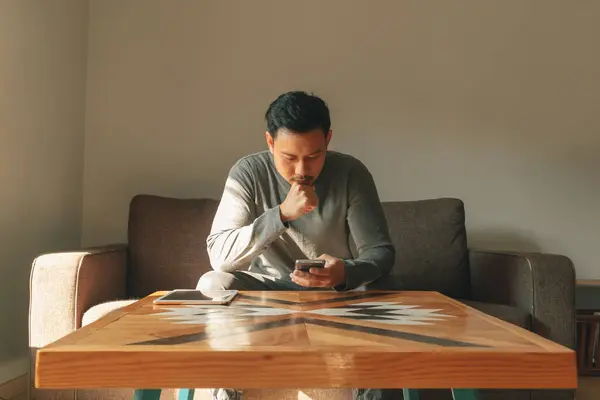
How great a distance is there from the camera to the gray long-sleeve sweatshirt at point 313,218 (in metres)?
1.66

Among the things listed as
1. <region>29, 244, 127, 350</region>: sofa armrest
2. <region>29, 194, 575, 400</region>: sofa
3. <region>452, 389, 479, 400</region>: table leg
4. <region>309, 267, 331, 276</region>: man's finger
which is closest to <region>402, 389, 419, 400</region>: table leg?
<region>29, 194, 575, 400</region>: sofa

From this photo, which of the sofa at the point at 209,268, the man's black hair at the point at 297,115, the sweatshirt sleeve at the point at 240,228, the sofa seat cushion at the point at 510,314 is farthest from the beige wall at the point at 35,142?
the sofa seat cushion at the point at 510,314

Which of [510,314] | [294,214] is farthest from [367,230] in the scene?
[510,314]

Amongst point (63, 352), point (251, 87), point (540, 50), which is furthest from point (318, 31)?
point (63, 352)

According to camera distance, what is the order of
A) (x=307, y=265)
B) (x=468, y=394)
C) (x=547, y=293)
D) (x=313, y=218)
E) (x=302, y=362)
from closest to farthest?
(x=302, y=362) < (x=468, y=394) < (x=307, y=265) < (x=313, y=218) < (x=547, y=293)

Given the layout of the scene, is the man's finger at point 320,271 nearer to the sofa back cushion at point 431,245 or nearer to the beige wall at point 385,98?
the sofa back cushion at point 431,245

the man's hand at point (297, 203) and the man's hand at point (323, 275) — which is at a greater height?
the man's hand at point (297, 203)

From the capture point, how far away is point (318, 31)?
282 cm

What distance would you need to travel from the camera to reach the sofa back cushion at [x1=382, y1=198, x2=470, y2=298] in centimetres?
234

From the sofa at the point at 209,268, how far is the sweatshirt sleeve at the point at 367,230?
10 cm

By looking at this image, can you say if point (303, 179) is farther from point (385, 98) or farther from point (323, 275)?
point (385, 98)

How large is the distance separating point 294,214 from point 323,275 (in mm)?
190

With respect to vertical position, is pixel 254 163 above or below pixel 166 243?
above

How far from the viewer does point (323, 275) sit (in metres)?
1.38
